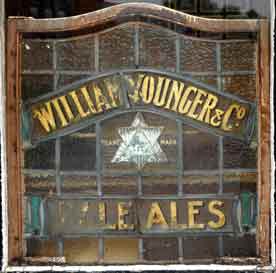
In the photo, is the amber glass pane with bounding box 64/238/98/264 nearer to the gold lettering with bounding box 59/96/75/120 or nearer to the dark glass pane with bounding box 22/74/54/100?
the gold lettering with bounding box 59/96/75/120

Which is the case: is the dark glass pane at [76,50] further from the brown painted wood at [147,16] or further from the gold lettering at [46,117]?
the gold lettering at [46,117]

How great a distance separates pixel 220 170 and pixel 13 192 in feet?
4.53

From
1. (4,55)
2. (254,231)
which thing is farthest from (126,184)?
(4,55)

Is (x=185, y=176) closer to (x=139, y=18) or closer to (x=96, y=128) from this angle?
(x=96, y=128)

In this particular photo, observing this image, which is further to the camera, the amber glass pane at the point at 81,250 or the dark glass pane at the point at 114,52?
the amber glass pane at the point at 81,250

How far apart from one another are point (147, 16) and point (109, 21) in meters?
0.25

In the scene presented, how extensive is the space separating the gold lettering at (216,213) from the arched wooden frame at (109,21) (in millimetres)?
250

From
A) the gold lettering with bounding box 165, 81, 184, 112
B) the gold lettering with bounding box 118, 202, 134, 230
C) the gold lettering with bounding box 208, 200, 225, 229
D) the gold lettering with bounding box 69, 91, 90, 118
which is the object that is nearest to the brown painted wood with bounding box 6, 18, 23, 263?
the gold lettering with bounding box 69, 91, 90, 118

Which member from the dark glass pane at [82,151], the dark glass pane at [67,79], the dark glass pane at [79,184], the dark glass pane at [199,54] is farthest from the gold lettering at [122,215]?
the dark glass pane at [199,54]

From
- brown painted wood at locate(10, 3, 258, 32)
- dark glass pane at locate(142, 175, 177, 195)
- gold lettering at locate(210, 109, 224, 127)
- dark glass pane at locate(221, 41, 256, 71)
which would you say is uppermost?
brown painted wood at locate(10, 3, 258, 32)

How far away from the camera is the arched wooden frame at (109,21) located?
12.8 feet

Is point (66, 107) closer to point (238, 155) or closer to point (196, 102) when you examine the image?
point (196, 102)

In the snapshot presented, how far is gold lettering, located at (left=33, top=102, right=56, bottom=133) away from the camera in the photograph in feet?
13.0

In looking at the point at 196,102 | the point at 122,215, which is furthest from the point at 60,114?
the point at 196,102
